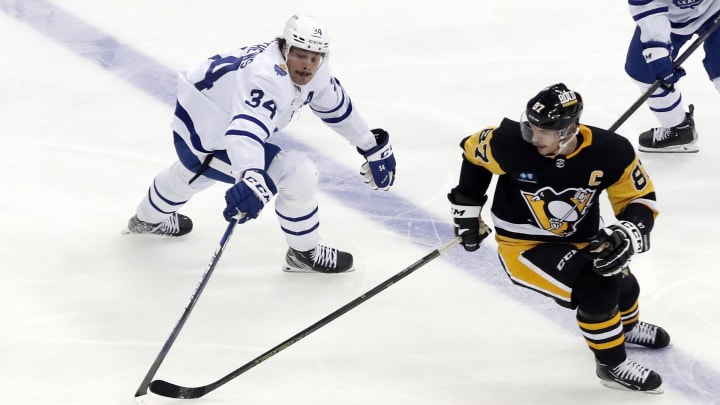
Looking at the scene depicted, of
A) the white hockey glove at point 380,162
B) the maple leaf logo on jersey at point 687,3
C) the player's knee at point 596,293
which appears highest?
the maple leaf logo on jersey at point 687,3

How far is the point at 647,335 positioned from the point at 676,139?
1562mm

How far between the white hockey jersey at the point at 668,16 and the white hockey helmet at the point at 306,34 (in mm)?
1591

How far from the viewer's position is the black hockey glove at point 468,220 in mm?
3330

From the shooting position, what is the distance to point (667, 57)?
452 cm

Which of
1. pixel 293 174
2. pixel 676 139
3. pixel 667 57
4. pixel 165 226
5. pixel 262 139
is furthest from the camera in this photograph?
pixel 676 139

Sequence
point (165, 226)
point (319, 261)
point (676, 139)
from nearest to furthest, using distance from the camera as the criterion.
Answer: point (319, 261), point (165, 226), point (676, 139)

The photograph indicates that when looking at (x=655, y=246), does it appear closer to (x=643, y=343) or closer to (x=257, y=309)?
(x=643, y=343)

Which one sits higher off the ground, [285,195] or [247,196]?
[247,196]

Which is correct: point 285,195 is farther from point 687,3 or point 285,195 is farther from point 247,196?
point 687,3

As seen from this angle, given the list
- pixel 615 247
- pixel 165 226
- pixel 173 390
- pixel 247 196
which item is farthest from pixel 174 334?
pixel 615 247

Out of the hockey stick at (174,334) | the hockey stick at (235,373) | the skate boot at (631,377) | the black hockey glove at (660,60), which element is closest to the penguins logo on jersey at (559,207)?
the hockey stick at (235,373)

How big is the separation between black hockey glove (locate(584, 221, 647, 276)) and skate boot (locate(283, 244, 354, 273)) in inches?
43.8

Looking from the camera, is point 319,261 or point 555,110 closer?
point 555,110

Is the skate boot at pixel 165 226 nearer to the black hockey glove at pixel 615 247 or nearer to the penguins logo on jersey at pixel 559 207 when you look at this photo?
the penguins logo on jersey at pixel 559 207
